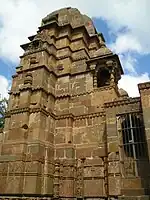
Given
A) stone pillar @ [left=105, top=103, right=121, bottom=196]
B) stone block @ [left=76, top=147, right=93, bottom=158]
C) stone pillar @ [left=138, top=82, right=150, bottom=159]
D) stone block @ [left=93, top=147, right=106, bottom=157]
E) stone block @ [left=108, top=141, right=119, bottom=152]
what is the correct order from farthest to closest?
stone block @ [left=76, top=147, right=93, bottom=158] → stone block @ [left=93, top=147, right=106, bottom=157] → stone block @ [left=108, top=141, right=119, bottom=152] → stone pillar @ [left=105, top=103, right=121, bottom=196] → stone pillar @ [left=138, top=82, right=150, bottom=159]

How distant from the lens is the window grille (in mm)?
9094

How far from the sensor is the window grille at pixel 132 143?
9.09 metres

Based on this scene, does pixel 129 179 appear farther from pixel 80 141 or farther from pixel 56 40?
pixel 56 40

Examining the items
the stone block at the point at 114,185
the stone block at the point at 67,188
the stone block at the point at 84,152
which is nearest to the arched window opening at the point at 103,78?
the stone block at the point at 84,152

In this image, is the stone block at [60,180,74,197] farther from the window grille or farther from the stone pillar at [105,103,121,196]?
the window grille

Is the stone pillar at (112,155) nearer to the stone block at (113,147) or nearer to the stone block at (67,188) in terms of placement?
the stone block at (113,147)

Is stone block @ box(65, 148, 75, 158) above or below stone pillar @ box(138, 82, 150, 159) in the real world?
below

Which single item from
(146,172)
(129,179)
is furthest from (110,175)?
(146,172)

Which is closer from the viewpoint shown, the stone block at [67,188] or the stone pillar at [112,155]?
the stone pillar at [112,155]

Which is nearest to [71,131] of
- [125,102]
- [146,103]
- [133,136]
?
[125,102]

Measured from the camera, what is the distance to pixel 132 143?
9.45 m

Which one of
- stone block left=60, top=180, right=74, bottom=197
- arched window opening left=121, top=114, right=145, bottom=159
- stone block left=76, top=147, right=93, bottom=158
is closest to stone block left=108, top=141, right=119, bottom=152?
arched window opening left=121, top=114, right=145, bottom=159

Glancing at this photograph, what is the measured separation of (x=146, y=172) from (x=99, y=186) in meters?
2.63

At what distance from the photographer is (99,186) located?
1034cm
